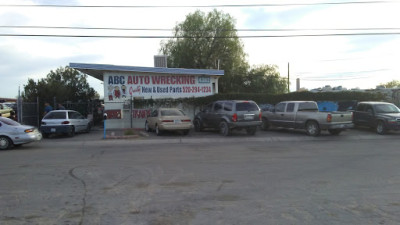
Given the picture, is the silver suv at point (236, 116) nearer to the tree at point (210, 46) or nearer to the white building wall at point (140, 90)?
the white building wall at point (140, 90)

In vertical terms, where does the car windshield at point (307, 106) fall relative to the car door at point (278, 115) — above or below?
above

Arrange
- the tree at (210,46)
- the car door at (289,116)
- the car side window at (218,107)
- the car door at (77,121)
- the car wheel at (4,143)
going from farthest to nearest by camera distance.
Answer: the tree at (210,46) < the car door at (77,121) < the car door at (289,116) < the car side window at (218,107) < the car wheel at (4,143)

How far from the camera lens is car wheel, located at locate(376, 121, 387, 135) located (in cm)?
1740

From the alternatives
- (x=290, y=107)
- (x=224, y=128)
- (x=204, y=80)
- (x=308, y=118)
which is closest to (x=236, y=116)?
(x=224, y=128)

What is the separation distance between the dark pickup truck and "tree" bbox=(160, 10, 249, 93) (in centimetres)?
2368

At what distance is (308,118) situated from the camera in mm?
16969

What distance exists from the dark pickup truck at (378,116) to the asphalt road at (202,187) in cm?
656

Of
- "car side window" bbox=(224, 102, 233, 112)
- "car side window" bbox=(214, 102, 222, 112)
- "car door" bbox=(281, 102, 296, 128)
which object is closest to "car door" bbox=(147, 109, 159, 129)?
"car side window" bbox=(214, 102, 222, 112)

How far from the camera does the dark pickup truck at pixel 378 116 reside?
17062 mm

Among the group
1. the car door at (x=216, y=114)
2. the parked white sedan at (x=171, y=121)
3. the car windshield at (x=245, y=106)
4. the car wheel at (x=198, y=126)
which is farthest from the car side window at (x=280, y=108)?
the parked white sedan at (x=171, y=121)

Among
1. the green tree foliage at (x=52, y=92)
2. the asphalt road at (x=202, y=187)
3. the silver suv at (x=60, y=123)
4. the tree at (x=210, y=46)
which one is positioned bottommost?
the asphalt road at (x=202, y=187)

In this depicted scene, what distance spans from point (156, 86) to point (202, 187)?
1736 centimetres

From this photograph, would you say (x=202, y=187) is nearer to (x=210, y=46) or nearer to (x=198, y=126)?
(x=198, y=126)

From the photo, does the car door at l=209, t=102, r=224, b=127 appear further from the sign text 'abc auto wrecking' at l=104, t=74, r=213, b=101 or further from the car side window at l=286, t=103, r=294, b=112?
the sign text 'abc auto wrecking' at l=104, t=74, r=213, b=101
